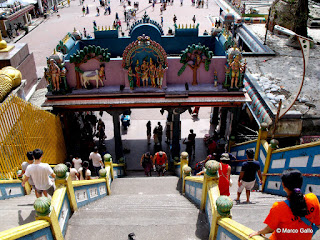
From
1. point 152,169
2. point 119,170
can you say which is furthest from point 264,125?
point 119,170

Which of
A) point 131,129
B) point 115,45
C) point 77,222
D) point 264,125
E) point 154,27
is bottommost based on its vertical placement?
point 131,129

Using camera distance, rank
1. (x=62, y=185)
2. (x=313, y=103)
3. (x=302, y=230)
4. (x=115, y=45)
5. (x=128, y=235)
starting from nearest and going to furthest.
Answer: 1. (x=302, y=230)
2. (x=128, y=235)
3. (x=62, y=185)
4. (x=313, y=103)
5. (x=115, y=45)

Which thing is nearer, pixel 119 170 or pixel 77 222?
pixel 77 222

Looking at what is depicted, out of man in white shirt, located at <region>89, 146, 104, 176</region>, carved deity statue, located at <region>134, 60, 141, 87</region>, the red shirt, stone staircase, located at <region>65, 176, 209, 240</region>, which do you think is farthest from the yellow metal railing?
the red shirt

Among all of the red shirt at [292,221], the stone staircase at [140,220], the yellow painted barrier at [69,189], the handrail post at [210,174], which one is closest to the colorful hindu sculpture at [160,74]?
the stone staircase at [140,220]

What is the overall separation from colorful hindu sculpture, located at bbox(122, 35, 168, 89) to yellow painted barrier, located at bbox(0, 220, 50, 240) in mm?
6764

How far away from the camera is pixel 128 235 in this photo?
5.14 m

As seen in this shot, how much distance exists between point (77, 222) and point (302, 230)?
13.5 ft

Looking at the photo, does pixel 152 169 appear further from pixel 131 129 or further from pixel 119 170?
pixel 131 129

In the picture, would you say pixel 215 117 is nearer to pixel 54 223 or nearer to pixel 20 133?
pixel 20 133

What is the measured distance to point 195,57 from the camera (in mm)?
10320

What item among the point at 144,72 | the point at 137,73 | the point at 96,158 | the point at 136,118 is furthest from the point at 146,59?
the point at 136,118

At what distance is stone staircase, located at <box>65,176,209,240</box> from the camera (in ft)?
17.8

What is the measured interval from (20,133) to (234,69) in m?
7.17
